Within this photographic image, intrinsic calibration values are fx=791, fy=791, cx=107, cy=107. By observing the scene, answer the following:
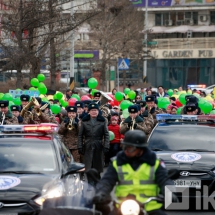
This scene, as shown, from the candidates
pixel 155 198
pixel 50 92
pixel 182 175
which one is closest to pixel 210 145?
pixel 182 175

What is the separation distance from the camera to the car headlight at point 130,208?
6.96 meters

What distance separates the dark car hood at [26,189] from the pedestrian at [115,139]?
776 centimetres

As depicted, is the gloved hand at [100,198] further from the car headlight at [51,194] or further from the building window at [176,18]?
the building window at [176,18]

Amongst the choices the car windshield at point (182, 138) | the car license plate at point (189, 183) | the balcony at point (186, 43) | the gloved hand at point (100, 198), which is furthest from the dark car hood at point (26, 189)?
the balcony at point (186, 43)

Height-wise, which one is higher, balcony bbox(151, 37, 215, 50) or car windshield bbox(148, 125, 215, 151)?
balcony bbox(151, 37, 215, 50)

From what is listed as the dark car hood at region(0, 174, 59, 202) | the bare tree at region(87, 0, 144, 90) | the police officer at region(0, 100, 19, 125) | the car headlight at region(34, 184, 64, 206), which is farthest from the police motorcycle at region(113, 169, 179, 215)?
the bare tree at region(87, 0, 144, 90)

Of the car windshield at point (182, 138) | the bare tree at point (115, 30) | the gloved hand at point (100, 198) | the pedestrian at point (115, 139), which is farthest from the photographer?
the bare tree at point (115, 30)

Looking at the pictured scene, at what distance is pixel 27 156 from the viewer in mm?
10484

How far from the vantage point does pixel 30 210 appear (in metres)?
9.27

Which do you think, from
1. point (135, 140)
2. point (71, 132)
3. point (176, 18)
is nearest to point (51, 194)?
point (135, 140)

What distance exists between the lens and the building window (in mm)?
79438

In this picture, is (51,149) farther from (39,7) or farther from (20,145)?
(39,7)

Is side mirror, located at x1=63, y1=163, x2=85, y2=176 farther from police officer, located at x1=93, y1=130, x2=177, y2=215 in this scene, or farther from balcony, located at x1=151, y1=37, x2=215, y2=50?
balcony, located at x1=151, y1=37, x2=215, y2=50

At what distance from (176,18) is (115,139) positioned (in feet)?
207
